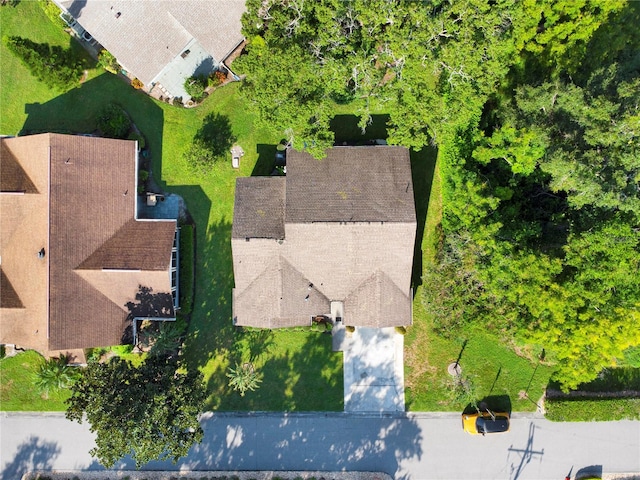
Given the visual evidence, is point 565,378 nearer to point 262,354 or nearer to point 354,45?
point 262,354

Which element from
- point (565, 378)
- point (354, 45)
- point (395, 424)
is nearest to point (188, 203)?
point (354, 45)

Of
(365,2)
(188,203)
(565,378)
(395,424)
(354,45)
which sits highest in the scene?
(365,2)

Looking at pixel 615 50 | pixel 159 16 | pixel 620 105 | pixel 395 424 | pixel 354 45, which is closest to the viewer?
pixel 620 105

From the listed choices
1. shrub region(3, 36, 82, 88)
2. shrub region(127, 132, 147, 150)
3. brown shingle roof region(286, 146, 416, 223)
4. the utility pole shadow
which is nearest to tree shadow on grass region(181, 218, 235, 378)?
shrub region(127, 132, 147, 150)

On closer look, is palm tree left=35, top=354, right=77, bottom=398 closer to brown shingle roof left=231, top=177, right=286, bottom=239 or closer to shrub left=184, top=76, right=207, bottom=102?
brown shingle roof left=231, top=177, right=286, bottom=239

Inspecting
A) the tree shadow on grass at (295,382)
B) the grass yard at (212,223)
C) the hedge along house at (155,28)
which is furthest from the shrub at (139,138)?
the tree shadow on grass at (295,382)
